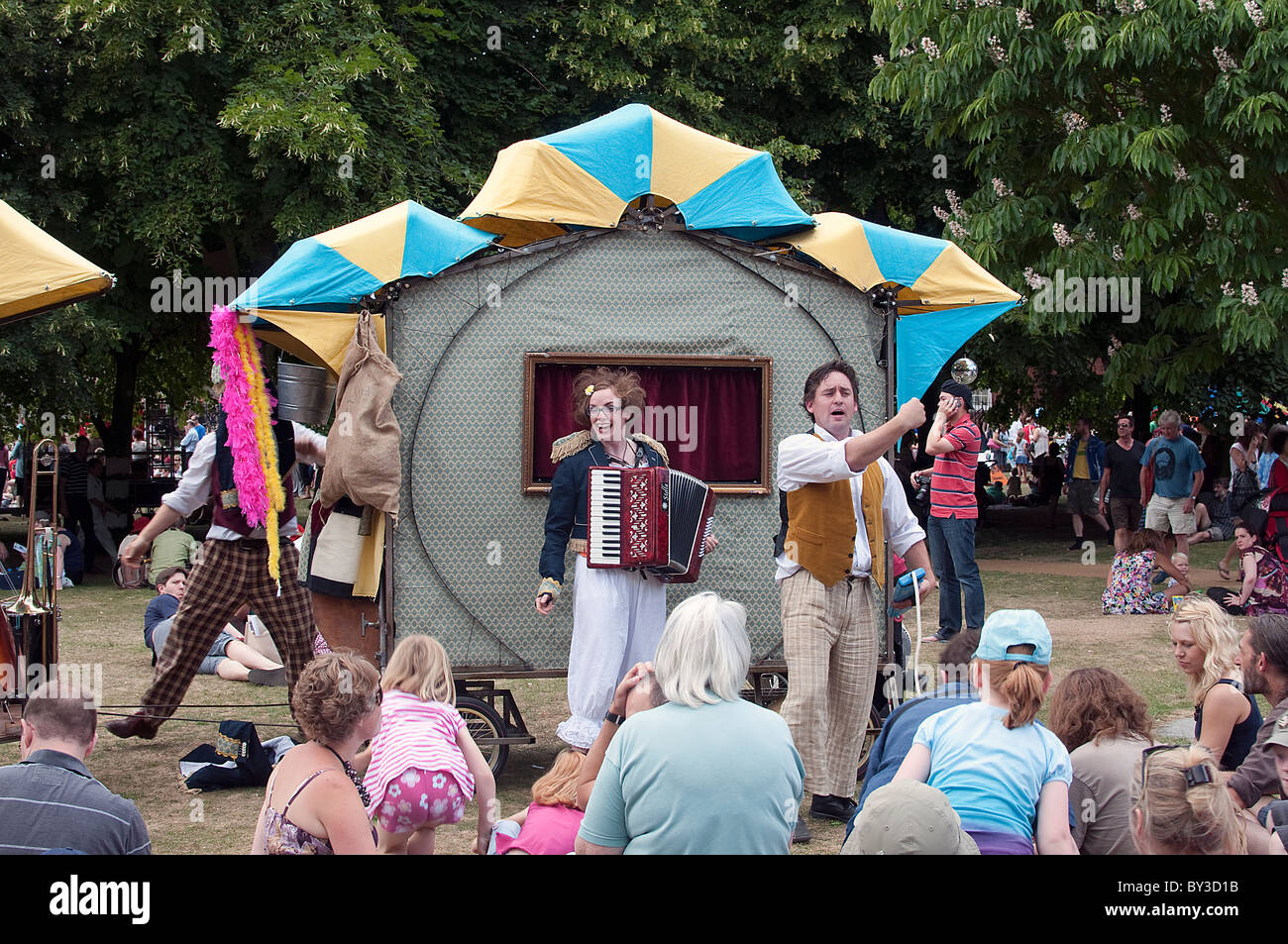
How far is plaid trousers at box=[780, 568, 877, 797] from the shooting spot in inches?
235

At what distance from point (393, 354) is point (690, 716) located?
12.1ft

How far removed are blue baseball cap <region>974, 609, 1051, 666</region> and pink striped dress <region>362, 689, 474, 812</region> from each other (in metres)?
1.84

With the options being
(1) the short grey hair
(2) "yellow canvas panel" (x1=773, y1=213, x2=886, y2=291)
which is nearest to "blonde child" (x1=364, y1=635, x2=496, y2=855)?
(1) the short grey hair

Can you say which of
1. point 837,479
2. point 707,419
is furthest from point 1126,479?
point 837,479

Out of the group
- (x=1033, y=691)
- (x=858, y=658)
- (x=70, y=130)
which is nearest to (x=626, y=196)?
(x=858, y=658)

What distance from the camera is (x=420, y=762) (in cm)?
469

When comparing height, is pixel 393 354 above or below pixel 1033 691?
above

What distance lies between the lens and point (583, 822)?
3572mm

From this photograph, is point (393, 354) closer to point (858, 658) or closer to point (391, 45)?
point (858, 658)

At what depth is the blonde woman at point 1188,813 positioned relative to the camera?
10.6 feet

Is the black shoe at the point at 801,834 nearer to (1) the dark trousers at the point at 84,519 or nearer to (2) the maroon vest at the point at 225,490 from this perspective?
(2) the maroon vest at the point at 225,490

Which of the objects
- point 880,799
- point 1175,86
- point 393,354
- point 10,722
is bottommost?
point 10,722

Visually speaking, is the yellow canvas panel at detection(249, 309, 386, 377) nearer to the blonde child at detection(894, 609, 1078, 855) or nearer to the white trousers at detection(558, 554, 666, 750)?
the white trousers at detection(558, 554, 666, 750)

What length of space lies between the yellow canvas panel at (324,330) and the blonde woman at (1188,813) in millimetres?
4456
